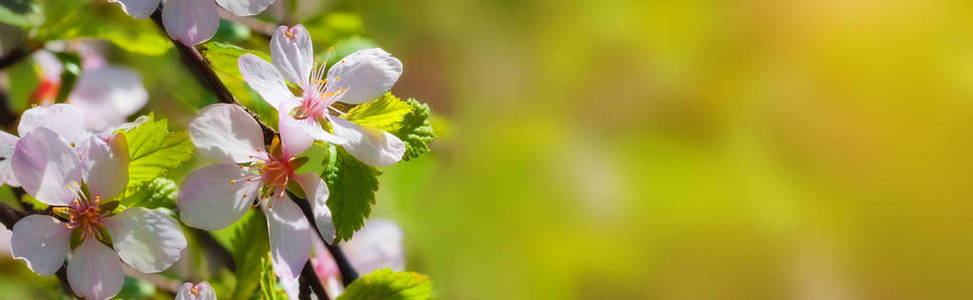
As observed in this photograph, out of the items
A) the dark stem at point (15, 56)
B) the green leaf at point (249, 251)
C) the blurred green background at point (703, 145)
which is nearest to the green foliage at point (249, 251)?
the green leaf at point (249, 251)

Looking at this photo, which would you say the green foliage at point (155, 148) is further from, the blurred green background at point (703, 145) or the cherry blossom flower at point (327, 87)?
the blurred green background at point (703, 145)

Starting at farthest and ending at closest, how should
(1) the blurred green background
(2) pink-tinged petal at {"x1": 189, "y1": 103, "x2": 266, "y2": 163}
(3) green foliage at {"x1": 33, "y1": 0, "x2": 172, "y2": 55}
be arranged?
(1) the blurred green background < (3) green foliage at {"x1": 33, "y1": 0, "x2": 172, "y2": 55} < (2) pink-tinged petal at {"x1": 189, "y1": 103, "x2": 266, "y2": 163}

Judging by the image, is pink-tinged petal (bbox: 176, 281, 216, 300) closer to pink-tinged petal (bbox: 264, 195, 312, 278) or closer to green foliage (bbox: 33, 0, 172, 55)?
pink-tinged petal (bbox: 264, 195, 312, 278)

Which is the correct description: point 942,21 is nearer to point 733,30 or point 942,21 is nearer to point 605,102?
point 733,30

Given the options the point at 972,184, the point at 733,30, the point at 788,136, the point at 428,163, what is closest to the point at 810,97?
the point at 788,136

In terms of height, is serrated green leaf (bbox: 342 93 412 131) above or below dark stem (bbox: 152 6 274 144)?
above

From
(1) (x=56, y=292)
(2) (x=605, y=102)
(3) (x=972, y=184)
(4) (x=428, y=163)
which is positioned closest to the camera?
(1) (x=56, y=292)

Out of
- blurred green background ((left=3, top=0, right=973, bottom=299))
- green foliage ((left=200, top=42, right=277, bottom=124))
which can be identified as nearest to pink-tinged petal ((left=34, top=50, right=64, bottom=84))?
green foliage ((left=200, top=42, right=277, bottom=124))
